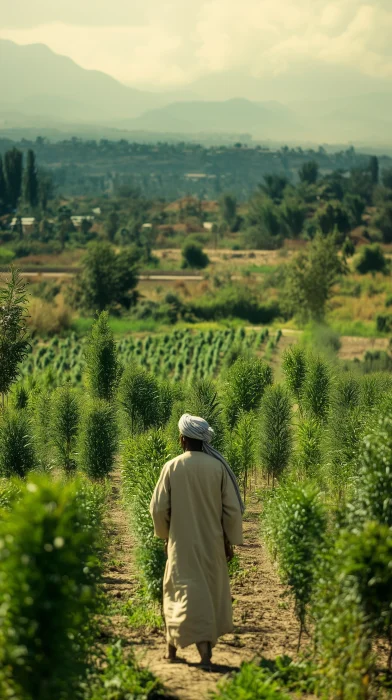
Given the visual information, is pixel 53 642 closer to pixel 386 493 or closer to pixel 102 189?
pixel 386 493

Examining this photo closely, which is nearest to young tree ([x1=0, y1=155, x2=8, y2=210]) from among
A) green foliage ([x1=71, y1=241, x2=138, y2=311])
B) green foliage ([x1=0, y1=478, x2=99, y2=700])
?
green foliage ([x1=71, y1=241, x2=138, y2=311])

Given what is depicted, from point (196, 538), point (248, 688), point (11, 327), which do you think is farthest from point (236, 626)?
point (11, 327)

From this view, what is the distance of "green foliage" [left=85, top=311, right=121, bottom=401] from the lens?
18.6 meters

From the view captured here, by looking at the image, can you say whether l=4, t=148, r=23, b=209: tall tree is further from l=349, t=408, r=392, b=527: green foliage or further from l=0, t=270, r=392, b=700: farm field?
l=349, t=408, r=392, b=527: green foliage

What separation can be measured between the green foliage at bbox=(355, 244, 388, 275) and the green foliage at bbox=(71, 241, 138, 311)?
14593 millimetres

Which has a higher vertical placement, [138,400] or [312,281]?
[138,400]

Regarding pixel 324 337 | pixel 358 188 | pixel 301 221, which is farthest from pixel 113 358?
pixel 358 188

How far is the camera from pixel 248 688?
6484 millimetres

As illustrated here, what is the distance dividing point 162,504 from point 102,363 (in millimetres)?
11331

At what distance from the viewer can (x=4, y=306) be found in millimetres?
15922

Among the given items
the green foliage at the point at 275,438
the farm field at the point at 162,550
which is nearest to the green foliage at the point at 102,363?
the farm field at the point at 162,550

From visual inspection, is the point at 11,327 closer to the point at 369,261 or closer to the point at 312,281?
the point at 312,281

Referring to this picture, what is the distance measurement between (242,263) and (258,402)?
184 feet

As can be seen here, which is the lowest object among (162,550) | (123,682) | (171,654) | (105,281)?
(105,281)
